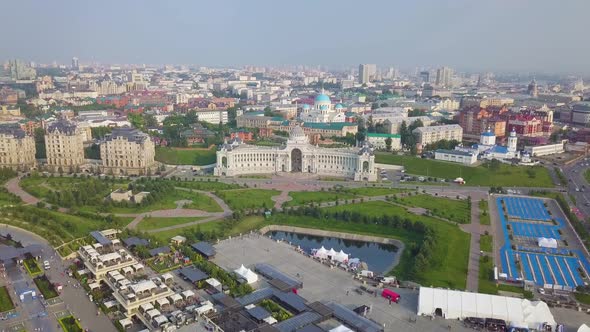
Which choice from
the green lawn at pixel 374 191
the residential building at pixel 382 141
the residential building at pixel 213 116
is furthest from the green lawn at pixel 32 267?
the residential building at pixel 213 116

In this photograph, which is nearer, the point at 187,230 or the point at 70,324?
the point at 70,324

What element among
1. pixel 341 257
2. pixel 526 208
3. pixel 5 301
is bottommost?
pixel 341 257

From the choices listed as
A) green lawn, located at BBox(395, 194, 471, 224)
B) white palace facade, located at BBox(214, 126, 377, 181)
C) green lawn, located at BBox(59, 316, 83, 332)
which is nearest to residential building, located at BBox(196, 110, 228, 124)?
white palace facade, located at BBox(214, 126, 377, 181)

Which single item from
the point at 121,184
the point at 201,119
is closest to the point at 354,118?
the point at 201,119

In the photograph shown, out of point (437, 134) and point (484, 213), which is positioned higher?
point (437, 134)

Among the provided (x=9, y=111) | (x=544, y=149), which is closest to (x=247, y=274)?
(x=544, y=149)

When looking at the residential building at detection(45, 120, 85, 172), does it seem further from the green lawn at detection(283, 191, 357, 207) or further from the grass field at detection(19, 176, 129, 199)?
the green lawn at detection(283, 191, 357, 207)

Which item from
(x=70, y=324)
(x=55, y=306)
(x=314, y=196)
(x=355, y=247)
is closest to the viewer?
(x=70, y=324)

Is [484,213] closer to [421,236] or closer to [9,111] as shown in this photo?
[421,236]
